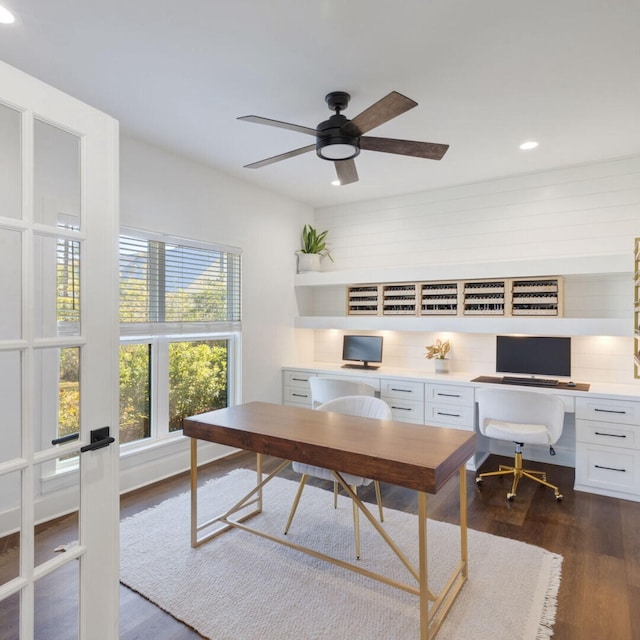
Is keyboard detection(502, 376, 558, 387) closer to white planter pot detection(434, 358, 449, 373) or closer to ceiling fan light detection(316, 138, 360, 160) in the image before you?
white planter pot detection(434, 358, 449, 373)

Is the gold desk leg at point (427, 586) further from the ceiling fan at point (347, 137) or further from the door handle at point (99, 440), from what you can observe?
the ceiling fan at point (347, 137)

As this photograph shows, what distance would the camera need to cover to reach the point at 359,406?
289 cm

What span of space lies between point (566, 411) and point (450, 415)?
922 millimetres

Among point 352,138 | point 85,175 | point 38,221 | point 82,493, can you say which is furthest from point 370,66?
point 82,493

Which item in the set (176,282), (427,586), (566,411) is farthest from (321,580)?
(176,282)

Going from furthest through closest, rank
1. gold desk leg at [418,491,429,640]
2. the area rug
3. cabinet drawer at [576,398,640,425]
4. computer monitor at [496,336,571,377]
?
computer monitor at [496,336,571,377]
cabinet drawer at [576,398,640,425]
the area rug
gold desk leg at [418,491,429,640]

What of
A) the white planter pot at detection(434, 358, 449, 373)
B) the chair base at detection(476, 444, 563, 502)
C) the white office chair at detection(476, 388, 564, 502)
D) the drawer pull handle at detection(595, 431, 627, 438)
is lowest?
the chair base at detection(476, 444, 563, 502)

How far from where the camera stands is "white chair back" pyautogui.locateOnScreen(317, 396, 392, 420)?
2.80 meters

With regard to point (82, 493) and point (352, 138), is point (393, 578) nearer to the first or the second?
point (82, 493)

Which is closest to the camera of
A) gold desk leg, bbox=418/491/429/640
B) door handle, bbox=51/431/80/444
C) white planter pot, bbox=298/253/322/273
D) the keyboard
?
door handle, bbox=51/431/80/444

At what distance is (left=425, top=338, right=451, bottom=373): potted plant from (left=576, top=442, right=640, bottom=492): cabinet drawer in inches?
53.4

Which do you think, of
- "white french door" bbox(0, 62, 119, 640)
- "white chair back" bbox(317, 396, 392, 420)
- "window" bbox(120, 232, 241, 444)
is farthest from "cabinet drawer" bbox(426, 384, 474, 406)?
"white french door" bbox(0, 62, 119, 640)

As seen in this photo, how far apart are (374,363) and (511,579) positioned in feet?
9.27

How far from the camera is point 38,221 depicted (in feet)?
4.31
